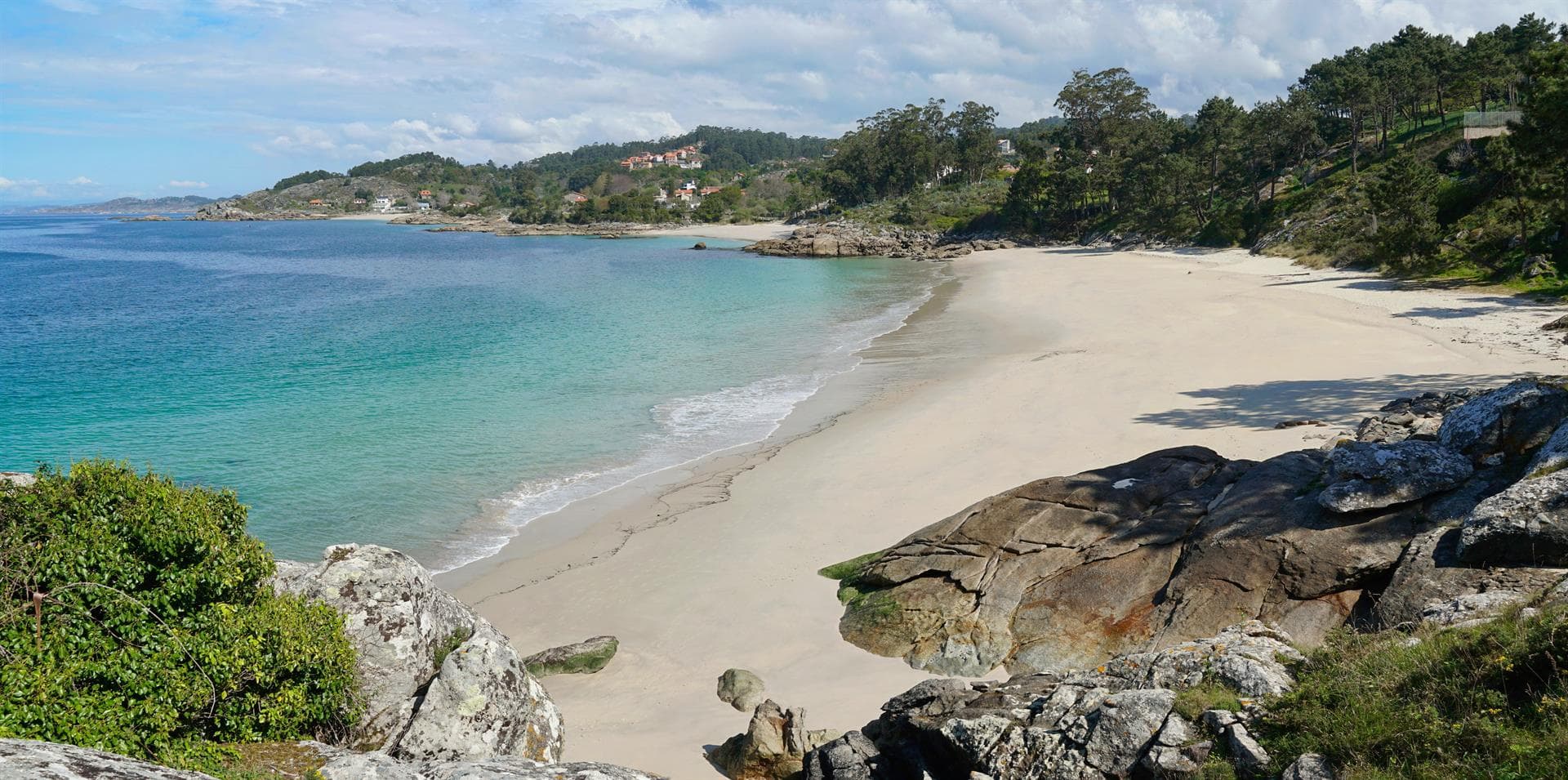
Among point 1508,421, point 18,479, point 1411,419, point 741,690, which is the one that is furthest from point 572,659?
point 1411,419

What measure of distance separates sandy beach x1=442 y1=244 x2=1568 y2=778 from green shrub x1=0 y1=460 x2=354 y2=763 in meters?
3.07

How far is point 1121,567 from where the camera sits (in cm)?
1018

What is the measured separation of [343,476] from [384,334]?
2287 cm

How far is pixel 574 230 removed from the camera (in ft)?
474

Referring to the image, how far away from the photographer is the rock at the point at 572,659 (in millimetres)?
10766

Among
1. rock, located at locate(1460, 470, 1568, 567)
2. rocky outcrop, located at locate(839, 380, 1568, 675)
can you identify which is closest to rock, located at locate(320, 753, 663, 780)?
rocky outcrop, located at locate(839, 380, 1568, 675)

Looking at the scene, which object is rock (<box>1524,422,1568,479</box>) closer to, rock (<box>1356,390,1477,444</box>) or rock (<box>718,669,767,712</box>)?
rock (<box>1356,390,1477,444</box>)

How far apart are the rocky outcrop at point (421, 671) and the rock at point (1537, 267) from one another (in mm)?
34695

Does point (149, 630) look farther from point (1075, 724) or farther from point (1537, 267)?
point (1537, 267)

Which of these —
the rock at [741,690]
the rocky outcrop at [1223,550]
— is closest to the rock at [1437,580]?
the rocky outcrop at [1223,550]

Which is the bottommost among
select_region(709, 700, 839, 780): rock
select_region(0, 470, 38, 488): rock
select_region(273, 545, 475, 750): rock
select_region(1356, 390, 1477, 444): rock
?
select_region(709, 700, 839, 780): rock

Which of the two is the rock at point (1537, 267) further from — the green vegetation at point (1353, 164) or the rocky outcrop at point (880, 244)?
the rocky outcrop at point (880, 244)

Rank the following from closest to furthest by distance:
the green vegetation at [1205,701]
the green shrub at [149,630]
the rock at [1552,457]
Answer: the green shrub at [149,630], the green vegetation at [1205,701], the rock at [1552,457]

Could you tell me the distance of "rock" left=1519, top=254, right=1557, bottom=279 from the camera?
2892 centimetres
